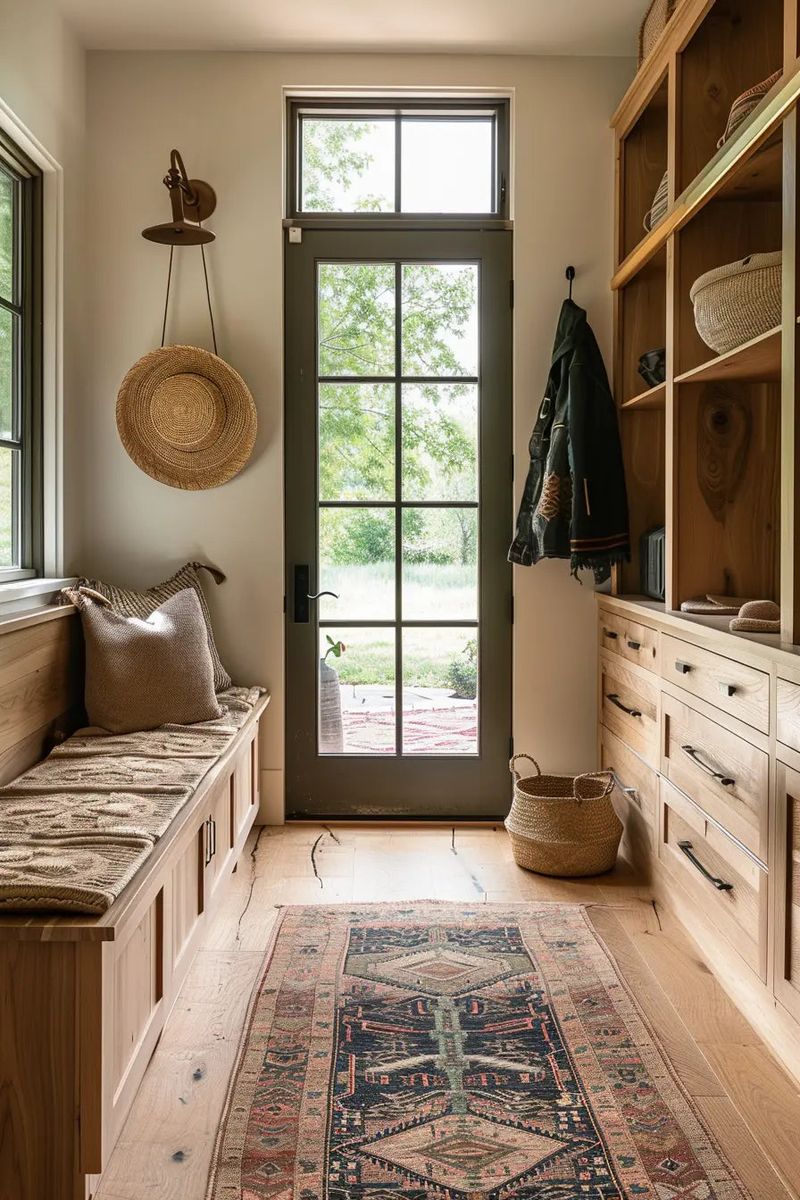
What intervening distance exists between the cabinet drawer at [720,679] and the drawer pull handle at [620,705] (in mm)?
324

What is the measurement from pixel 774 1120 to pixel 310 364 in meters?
2.75

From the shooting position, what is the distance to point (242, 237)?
3531mm

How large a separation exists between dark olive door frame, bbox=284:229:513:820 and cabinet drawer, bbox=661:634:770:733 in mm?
979

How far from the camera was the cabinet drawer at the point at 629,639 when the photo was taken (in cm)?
290

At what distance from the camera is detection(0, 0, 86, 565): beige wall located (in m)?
2.83

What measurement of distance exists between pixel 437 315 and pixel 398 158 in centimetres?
60

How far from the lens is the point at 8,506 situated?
119 inches

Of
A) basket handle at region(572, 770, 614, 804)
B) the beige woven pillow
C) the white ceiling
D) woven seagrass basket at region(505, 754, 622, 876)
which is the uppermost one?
the white ceiling

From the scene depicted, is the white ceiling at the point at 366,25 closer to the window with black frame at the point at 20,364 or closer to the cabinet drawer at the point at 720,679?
the window with black frame at the point at 20,364

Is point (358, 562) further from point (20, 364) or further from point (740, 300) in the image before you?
point (740, 300)

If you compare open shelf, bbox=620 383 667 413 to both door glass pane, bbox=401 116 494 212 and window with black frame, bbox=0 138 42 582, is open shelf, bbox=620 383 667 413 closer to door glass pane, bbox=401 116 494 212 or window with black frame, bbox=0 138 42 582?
door glass pane, bbox=401 116 494 212

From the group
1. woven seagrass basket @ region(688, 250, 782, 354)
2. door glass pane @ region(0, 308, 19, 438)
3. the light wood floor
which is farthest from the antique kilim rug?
door glass pane @ region(0, 308, 19, 438)

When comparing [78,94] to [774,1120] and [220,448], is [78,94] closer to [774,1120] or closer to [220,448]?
[220,448]

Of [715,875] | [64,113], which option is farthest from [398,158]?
[715,875]
